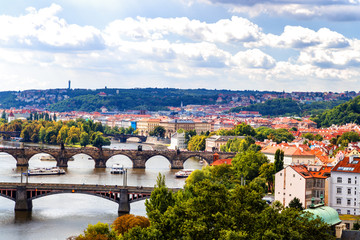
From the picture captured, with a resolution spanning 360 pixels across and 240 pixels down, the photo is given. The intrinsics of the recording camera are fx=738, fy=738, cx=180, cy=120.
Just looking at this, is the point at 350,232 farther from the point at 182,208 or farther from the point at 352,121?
the point at 352,121

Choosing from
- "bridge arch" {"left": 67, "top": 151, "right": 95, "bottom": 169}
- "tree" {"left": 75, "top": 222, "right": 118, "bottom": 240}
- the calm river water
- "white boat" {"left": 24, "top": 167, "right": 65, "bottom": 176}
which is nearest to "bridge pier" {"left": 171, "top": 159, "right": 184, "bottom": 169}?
the calm river water

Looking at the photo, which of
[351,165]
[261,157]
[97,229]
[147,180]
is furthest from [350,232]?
[147,180]

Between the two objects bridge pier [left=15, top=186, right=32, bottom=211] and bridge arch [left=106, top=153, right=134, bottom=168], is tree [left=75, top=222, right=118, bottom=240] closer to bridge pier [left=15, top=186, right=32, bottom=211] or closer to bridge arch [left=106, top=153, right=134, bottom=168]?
bridge pier [left=15, top=186, right=32, bottom=211]

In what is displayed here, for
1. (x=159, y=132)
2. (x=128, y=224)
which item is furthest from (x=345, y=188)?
(x=159, y=132)

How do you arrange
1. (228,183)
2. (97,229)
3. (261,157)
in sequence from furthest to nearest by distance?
(261,157) → (228,183) → (97,229)

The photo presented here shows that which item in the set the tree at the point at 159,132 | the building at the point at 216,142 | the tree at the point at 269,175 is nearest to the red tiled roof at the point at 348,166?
the tree at the point at 269,175

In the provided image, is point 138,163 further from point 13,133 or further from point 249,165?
point 13,133
